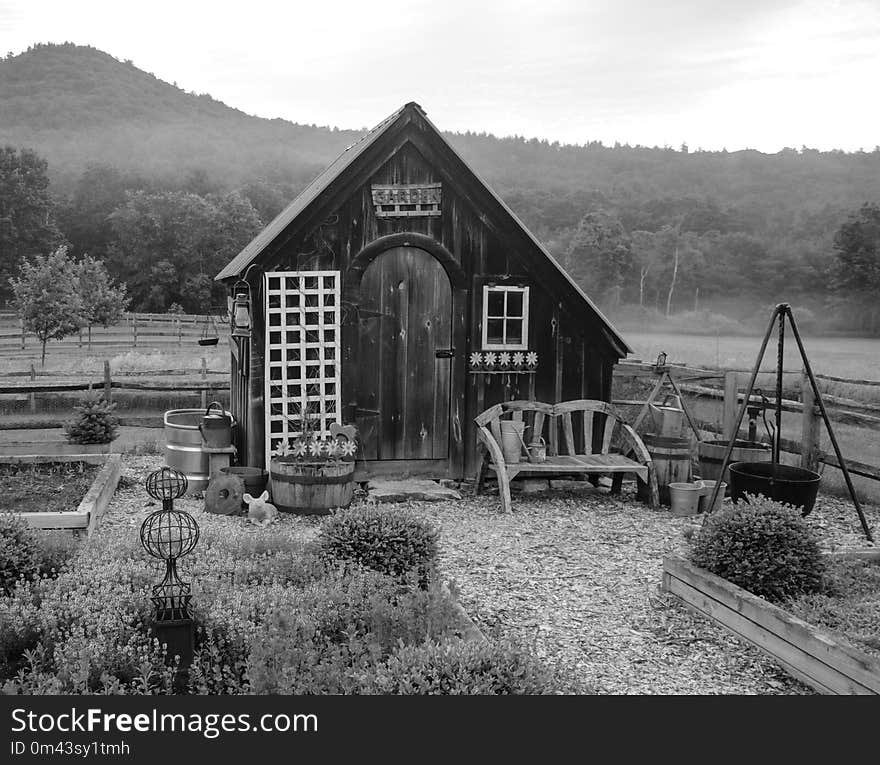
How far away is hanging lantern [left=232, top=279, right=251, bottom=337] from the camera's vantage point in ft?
31.8

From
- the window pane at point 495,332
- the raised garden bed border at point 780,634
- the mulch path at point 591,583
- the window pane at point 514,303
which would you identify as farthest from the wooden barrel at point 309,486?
the raised garden bed border at point 780,634

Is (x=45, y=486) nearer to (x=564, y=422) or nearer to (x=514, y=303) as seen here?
(x=514, y=303)

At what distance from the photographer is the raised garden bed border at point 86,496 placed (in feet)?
24.8

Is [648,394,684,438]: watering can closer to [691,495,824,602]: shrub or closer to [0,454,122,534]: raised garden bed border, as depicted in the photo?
[691,495,824,602]: shrub

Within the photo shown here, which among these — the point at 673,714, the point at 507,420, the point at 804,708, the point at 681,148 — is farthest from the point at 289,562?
the point at 681,148

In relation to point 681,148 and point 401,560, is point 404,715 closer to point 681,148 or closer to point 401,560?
point 401,560

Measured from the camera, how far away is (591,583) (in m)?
6.93

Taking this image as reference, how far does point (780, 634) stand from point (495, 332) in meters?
6.25

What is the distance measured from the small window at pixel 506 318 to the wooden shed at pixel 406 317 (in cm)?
2

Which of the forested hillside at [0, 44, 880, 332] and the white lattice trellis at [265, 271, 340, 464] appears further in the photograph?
the forested hillside at [0, 44, 880, 332]

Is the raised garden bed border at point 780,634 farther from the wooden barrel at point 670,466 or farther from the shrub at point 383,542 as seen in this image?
the wooden barrel at point 670,466

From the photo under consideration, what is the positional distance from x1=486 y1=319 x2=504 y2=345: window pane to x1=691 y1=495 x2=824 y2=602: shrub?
199 inches

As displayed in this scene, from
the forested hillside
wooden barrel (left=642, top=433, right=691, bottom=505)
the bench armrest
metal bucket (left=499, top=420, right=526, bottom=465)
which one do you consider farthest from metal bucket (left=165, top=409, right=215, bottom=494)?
the forested hillside

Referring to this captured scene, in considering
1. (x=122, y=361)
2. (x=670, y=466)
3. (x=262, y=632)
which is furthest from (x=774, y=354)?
(x=262, y=632)
